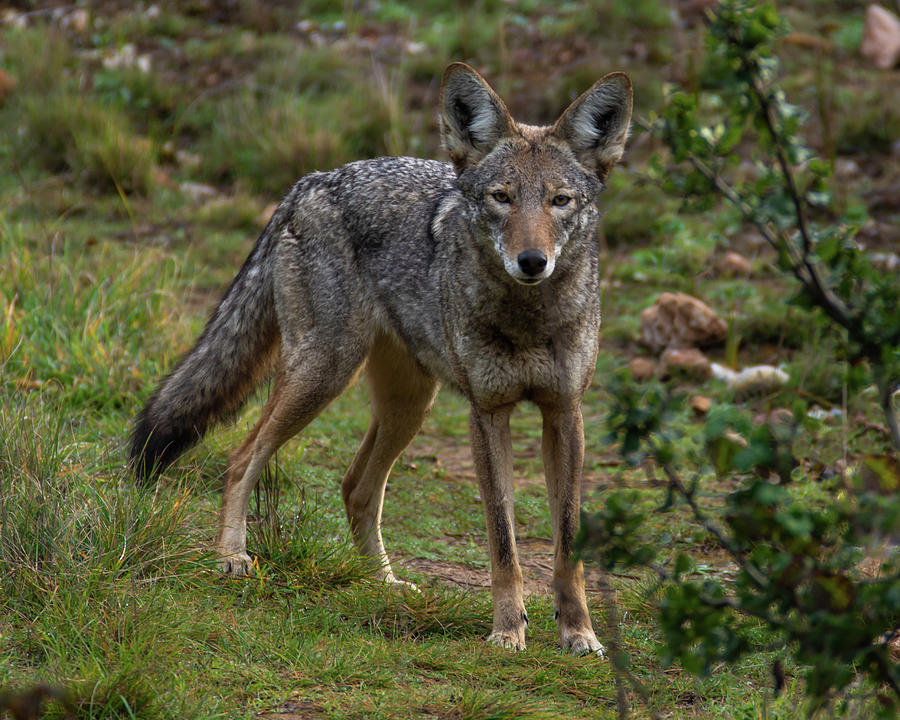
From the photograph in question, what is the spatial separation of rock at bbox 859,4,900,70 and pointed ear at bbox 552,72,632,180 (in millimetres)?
7750

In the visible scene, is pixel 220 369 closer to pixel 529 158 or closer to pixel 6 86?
pixel 529 158

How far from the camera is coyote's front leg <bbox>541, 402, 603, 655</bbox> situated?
14.2 feet

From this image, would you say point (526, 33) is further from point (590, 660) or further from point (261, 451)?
point (590, 660)

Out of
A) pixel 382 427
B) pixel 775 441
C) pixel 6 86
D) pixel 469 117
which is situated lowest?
pixel 382 427

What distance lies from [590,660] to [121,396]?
3274mm

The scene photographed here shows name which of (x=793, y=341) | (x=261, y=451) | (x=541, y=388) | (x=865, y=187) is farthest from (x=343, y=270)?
(x=865, y=187)

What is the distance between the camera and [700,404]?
6.96m

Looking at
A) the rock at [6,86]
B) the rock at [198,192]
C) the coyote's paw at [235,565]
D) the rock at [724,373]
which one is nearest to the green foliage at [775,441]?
the coyote's paw at [235,565]

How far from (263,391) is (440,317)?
1.28 meters

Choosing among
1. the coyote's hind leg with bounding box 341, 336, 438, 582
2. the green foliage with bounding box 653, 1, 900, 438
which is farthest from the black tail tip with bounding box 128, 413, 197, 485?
the green foliage with bounding box 653, 1, 900, 438

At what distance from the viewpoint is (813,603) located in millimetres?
2340

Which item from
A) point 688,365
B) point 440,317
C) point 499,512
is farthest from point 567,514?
point 688,365

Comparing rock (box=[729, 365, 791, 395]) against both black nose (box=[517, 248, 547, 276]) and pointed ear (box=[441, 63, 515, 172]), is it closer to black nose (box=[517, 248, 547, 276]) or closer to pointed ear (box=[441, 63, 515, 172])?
pointed ear (box=[441, 63, 515, 172])

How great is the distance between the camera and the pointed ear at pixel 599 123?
442cm
